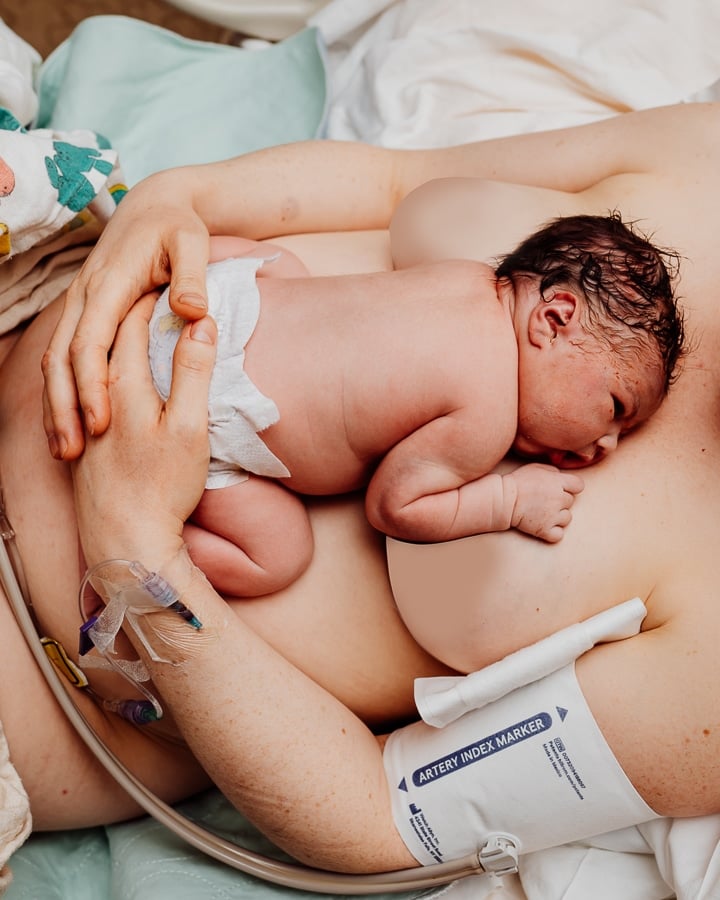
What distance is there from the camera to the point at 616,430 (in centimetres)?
122

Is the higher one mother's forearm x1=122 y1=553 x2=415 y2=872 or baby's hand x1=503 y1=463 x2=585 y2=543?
baby's hand x1=503 y1=463 x2=585 y2=543

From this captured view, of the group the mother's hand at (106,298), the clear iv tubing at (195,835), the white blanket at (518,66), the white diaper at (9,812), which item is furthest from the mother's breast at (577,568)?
the white blanket at (518,66)

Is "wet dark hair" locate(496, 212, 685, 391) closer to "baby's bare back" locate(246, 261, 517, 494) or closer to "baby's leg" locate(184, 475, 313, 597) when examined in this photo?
"baby's bare back" locate(246, 261, 517, 494)

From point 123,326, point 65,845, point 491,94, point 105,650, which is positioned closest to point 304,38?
point 491,94

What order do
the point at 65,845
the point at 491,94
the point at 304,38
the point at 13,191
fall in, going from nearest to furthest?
the point at 13,191, the point at 65,845, the point at 491,94, the point at 304,38

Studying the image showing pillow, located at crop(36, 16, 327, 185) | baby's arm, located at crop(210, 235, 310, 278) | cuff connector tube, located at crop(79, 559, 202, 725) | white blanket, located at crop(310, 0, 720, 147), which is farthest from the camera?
pillow, located at crop(36, 16, 327, 185)

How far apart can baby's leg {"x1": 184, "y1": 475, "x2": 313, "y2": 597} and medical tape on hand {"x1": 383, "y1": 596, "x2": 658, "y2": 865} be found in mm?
293

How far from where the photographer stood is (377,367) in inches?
47.0

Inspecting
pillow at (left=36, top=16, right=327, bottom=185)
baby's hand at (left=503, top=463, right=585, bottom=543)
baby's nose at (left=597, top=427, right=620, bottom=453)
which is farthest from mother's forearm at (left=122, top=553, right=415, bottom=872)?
pillow at (left=36, top=16, right=327, bottom=185)

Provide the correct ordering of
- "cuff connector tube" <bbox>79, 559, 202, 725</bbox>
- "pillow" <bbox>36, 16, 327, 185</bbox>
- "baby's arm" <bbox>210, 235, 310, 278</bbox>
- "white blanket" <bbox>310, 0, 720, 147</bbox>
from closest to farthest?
"cuff connector tube" <bbox>79, 559, 202, 725</bbox> → "baby's arm" <bbox>210, 235, 310, 278</bbox> → "white blanket" <bbox>310, 0, 720, 147</bbox> → "pillow" <bbox>36, 16, 327, 185</bbox>

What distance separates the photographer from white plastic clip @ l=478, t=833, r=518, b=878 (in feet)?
3.95

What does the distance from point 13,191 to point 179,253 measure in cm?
25

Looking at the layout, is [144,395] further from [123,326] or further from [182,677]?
[182,677]

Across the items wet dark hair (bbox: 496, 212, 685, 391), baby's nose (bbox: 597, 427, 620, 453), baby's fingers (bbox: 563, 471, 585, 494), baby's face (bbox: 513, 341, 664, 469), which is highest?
wet dark hair (bbox: 496, 212, 685, 391)
